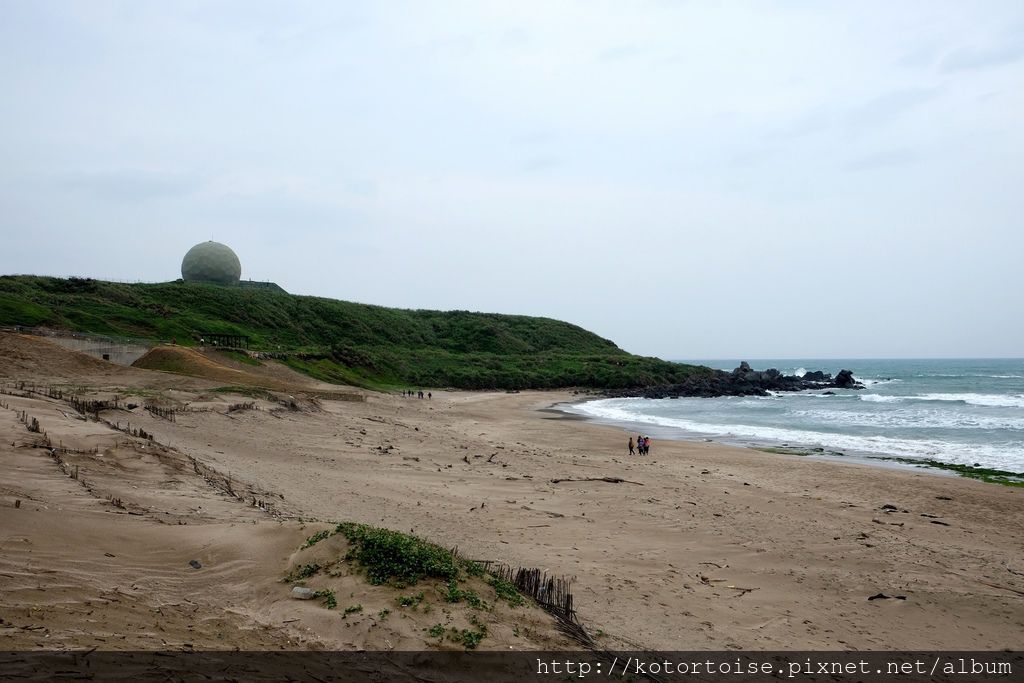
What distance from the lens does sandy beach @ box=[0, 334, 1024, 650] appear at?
627 cm

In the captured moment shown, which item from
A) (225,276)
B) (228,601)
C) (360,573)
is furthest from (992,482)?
(225,276)

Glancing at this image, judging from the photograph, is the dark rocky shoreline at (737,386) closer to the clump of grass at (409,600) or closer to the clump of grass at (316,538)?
the clump of grass at (316,538)

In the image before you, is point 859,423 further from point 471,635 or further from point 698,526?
point 471,635

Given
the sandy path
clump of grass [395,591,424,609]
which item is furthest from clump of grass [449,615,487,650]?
the sandy path

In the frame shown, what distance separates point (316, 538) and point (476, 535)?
12.4 ft

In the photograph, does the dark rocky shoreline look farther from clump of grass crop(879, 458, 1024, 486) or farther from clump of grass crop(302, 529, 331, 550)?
clump of grass crop(302, 529, 331, 550)

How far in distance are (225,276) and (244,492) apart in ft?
258

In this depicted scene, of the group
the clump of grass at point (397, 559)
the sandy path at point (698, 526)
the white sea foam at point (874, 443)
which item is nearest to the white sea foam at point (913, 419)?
the white sea foam at point (874, 443)

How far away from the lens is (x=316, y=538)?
7559 millimetres

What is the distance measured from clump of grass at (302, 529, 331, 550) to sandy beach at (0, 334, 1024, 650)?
0.15 m

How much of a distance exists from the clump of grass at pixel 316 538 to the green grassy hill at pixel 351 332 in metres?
38.8

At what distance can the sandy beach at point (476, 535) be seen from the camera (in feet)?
20.6

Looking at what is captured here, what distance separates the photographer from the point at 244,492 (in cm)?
1110

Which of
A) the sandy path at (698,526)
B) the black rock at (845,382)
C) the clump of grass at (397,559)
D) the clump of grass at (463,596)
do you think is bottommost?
the sandy path at (698,526)
